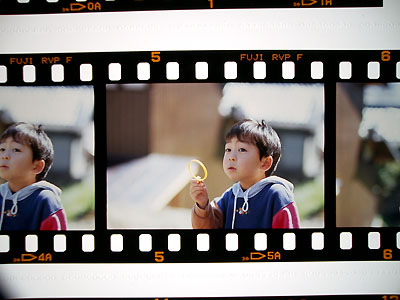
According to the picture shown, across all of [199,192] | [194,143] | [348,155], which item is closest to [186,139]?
[194,143]

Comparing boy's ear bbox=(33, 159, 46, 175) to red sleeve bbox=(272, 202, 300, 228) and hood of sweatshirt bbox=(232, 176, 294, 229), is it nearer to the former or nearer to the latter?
hood of sweatshirt bbox=(232, 176, 294, 229)

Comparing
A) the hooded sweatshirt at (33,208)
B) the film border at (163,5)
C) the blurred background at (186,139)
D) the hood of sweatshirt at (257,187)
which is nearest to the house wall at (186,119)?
the blurred background at (186,139)

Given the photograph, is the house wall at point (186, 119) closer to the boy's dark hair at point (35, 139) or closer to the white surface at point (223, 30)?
the white surface at point (223, 30)

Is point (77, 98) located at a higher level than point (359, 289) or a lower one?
higher

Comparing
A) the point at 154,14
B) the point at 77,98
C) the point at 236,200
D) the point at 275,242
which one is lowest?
the point at 275,242

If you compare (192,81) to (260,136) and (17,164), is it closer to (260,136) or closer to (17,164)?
(260,136)

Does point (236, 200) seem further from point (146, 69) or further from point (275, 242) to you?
point (146, 69)

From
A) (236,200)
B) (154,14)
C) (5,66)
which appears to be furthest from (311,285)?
(5,66)
